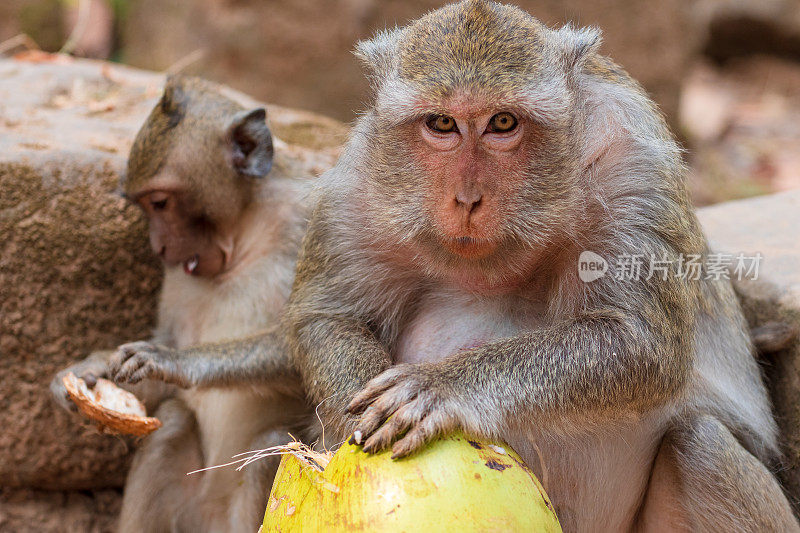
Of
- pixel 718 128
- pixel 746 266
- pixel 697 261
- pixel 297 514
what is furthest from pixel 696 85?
pixel 297 514

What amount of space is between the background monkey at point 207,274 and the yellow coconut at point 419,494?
1.76m

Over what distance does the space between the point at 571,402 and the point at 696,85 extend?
1164cm

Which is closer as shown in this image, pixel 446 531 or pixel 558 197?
pixel 446 531

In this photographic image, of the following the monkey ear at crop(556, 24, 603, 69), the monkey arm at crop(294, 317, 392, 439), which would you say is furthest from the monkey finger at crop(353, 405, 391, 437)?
the monkey ear at crop(556, 24, 603, 69)

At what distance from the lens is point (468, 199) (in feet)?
10.4

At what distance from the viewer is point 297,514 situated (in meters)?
2.85

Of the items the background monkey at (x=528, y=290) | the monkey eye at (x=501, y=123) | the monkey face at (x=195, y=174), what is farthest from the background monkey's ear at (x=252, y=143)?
the monkey eye at (x=501, y=123)

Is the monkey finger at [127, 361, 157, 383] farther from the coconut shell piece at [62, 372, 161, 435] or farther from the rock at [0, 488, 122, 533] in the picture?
the rock at [0, 488, 122, 533]

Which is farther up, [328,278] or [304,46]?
[304,46]

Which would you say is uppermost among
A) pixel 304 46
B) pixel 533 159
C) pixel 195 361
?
pixel 304 46

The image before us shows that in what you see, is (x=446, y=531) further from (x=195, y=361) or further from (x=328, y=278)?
(x=195, y=361)

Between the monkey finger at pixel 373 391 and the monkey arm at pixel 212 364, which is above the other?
the monkey finger at pixel 373 391

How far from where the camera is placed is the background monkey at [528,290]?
325cm

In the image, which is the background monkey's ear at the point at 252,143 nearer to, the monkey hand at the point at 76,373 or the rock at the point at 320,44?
the monkey hand at the point at 76,373
